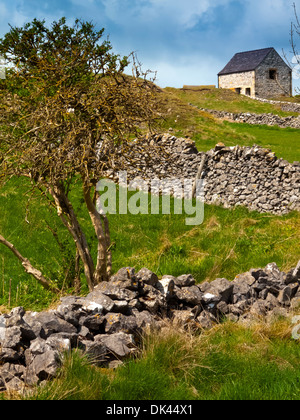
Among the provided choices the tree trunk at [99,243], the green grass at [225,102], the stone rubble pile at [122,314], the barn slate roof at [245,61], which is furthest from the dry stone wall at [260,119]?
the tree trunk at [99,243]

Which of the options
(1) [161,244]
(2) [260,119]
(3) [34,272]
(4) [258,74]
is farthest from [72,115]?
(4) [258,74]

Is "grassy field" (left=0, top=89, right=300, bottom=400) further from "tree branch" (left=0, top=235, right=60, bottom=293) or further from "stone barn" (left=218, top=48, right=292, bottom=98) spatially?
"stone barn" (left=218, top=48, right=292, bottom=98)

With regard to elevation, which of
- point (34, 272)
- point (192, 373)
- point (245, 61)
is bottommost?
point (192, 373)

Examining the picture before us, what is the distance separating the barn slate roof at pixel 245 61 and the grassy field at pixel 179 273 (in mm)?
39495

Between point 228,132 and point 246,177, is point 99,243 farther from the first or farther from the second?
point 228,132

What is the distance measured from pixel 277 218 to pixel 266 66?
48165mm

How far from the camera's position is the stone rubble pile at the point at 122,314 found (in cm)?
455

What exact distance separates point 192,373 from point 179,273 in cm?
424

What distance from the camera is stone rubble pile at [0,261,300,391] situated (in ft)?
14.9

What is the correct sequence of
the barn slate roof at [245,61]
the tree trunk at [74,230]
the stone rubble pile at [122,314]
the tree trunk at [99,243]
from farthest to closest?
the barn slate roof at [245,61] → the tree trunk at [74,230] → the tree trunk at [99,243] → the stone rubble pile at [122,314]

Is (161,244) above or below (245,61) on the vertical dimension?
below

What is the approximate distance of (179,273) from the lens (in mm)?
8984

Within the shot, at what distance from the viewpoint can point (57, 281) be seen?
821cm

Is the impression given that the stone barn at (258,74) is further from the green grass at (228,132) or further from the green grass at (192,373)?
the green grass at (192,373)
